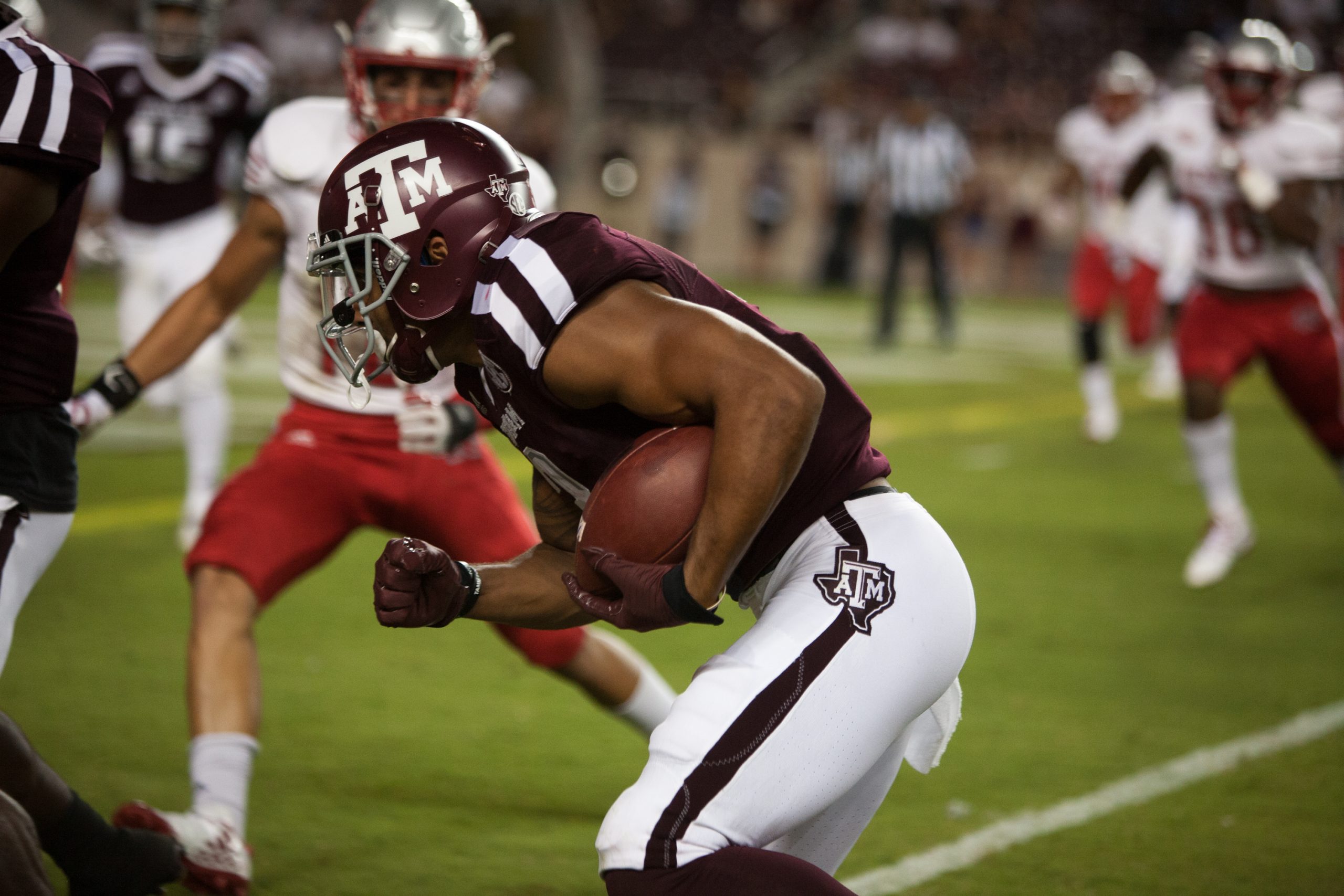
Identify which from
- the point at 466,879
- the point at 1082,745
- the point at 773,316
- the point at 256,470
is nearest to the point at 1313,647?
the point at 1082,745

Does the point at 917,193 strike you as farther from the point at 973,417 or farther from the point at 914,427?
the point at 914,427

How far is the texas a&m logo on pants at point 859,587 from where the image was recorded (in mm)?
2277

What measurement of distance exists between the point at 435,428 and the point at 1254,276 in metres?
3.93

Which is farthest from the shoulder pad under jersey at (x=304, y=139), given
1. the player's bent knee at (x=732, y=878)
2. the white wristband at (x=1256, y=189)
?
the white wristband at (x=1256, y=189)

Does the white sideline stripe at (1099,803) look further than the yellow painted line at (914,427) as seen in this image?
No

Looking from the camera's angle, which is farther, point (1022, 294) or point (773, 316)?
point (1022, 294)

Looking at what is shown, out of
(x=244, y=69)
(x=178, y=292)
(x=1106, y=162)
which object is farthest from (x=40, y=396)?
(x=1106, y=162)

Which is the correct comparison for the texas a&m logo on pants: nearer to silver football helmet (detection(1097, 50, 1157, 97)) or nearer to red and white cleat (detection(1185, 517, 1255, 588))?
red and white cleat (detection(1185, 517, 1255, 588))

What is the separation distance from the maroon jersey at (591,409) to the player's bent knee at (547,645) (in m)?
0.98

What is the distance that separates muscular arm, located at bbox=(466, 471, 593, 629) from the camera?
101 inches

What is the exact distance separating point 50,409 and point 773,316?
513 inches

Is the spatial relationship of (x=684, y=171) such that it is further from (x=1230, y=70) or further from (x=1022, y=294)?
(x=1230, y=70)

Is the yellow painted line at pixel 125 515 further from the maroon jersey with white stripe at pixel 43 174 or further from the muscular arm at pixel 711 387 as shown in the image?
the muscular arm at pixel 711 387

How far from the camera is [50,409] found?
2752 millimetres
